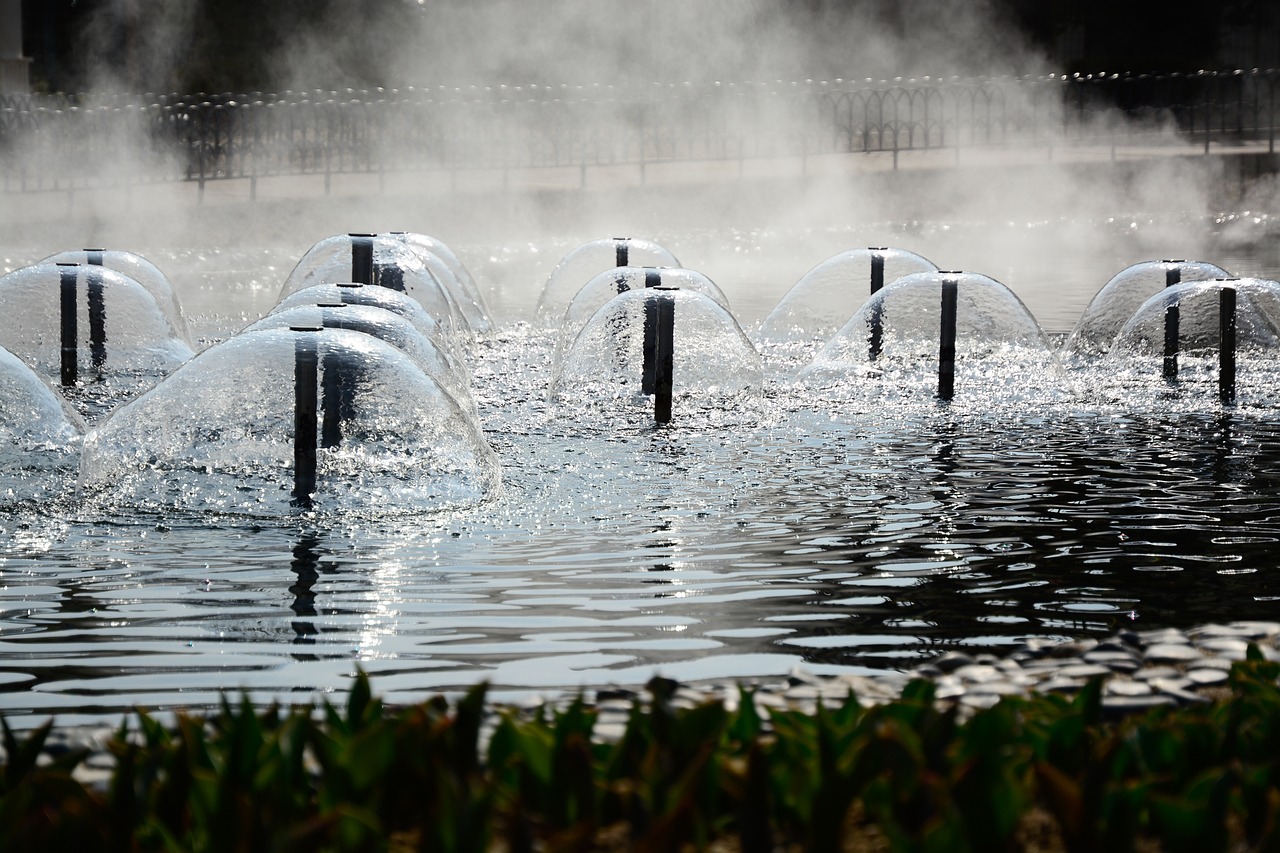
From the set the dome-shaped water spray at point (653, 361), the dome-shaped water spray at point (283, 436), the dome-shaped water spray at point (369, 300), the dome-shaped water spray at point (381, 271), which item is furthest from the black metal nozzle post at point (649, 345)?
the dome-shaped water spray at point (283, 436)

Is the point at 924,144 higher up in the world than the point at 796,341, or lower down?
higher up

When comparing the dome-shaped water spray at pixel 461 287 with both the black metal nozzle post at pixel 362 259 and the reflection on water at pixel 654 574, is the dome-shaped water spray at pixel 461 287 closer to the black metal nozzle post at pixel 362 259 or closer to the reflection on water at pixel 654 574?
the black metal nozzle post at pixel 362 259

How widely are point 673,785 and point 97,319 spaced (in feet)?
38.7

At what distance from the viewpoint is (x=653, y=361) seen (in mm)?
12367

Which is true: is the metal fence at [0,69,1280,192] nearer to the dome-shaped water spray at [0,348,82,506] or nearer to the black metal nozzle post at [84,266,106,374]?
the black metal nozzle post at [84,266,106,374]

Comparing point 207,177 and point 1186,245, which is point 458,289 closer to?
point 207,177

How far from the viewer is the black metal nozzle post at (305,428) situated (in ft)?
26.4

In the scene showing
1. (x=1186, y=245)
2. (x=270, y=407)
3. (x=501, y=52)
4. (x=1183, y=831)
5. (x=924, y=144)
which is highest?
(x=501, y=52)

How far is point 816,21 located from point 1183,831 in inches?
1475

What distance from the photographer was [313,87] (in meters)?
37.7

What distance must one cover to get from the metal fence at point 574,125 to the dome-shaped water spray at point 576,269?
A: 9585 mm

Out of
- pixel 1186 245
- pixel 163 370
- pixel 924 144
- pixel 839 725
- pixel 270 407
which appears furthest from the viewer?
pixel 924 144

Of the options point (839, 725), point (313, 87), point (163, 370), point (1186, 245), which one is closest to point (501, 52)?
point (313, 87)

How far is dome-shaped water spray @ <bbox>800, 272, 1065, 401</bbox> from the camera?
41.3 feet
